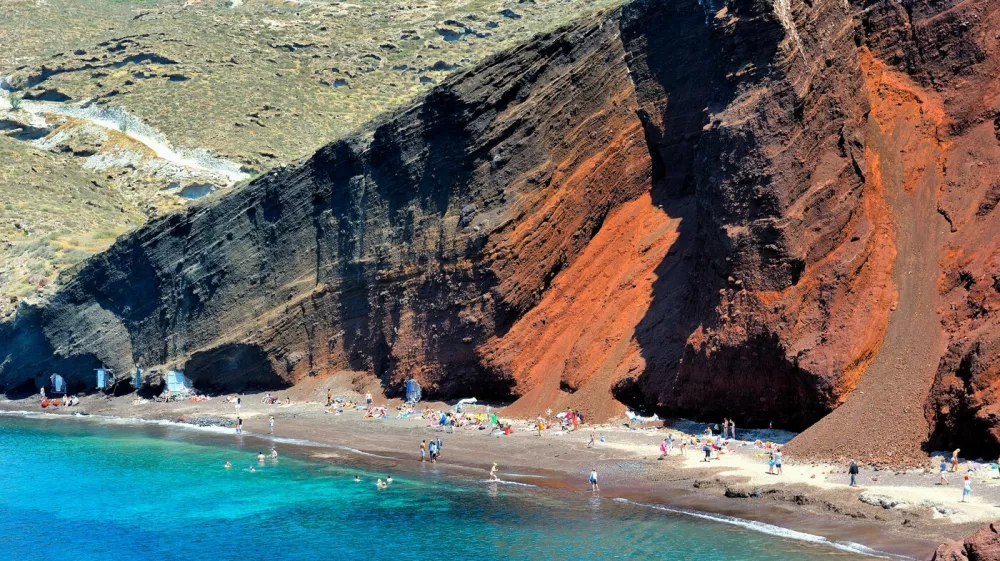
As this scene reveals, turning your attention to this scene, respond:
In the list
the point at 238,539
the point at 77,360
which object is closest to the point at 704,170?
the point at 238,539

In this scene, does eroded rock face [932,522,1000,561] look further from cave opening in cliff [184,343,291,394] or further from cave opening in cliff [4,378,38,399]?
cave opening in cliff [4,378,38,399]

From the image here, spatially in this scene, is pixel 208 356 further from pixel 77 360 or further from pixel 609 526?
pixel 609 526

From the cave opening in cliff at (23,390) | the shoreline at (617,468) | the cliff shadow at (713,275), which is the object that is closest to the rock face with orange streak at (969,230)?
the shoreline at (617,468)

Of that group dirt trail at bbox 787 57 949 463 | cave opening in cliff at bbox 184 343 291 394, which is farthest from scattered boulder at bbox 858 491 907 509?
cave opening in cliff at bbox 184 343 291 394

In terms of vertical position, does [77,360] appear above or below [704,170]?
below

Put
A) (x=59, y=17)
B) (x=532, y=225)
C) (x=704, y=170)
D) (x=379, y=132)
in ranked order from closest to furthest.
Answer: (x=704, y=170)
(x=532, y=225)
(x=379, y=132)
(x=59, y=17)

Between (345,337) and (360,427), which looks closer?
(360,427)

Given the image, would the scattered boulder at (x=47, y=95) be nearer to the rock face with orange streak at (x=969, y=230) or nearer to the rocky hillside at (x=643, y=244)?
the rocky hillside at (x=643, y=244)
